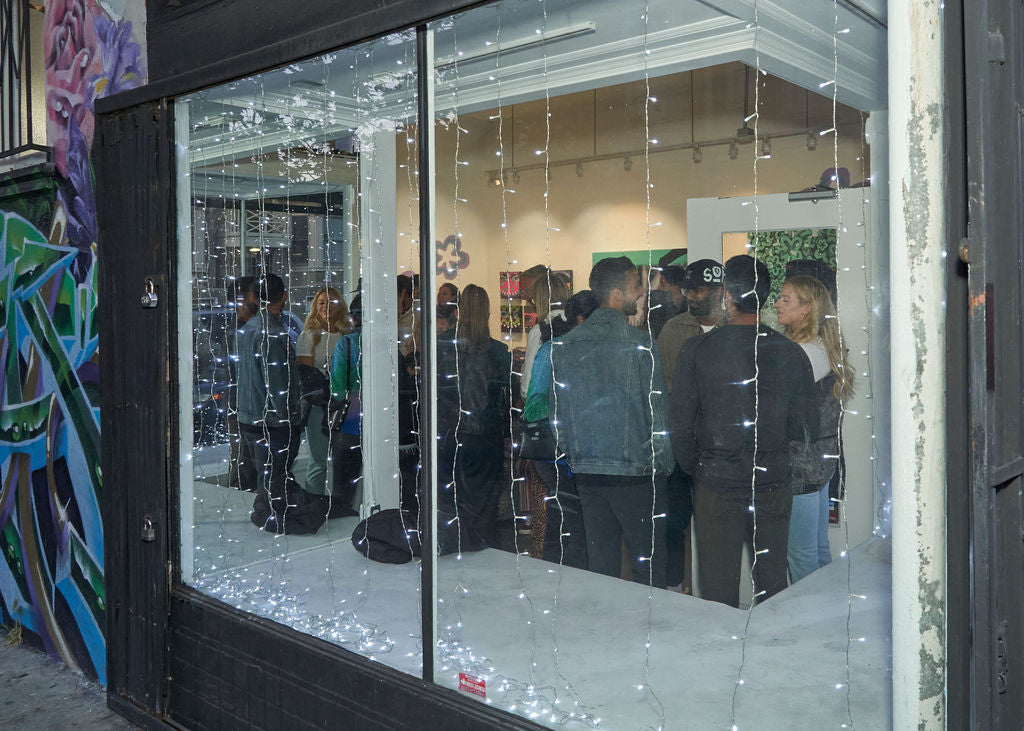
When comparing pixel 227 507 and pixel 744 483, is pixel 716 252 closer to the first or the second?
pixel 744 483

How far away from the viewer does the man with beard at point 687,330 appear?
309 cm

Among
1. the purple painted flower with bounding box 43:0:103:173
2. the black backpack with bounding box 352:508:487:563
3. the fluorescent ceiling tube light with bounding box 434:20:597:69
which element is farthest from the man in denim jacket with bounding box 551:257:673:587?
the purple painted flower with bounding box 43:0:103:173

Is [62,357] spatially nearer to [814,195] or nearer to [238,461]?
[238,461]

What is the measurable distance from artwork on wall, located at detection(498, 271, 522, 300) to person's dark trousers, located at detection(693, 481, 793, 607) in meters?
0.99

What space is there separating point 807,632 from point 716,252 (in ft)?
4.23

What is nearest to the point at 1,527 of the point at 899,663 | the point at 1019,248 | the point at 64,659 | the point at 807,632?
the point at 64,659

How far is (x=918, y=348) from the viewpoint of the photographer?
66.6 inches

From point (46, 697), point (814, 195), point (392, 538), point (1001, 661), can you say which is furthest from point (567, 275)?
point (46, 697)

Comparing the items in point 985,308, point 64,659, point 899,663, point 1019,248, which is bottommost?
point 64,659

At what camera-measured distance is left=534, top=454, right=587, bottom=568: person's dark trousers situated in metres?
3.38

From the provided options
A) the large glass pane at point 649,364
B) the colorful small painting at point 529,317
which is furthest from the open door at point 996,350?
the colorful small painting at point 529,317

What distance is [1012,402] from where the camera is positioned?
5.41ft

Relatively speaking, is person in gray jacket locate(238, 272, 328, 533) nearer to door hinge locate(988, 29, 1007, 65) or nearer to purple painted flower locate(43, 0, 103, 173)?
purple painted flower locate(43, 0, 103, 173)

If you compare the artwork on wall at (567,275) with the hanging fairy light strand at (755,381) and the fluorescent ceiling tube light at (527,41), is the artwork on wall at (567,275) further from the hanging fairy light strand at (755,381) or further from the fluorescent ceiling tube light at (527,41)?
the fluorescent ceiling tube light at (527,41)
